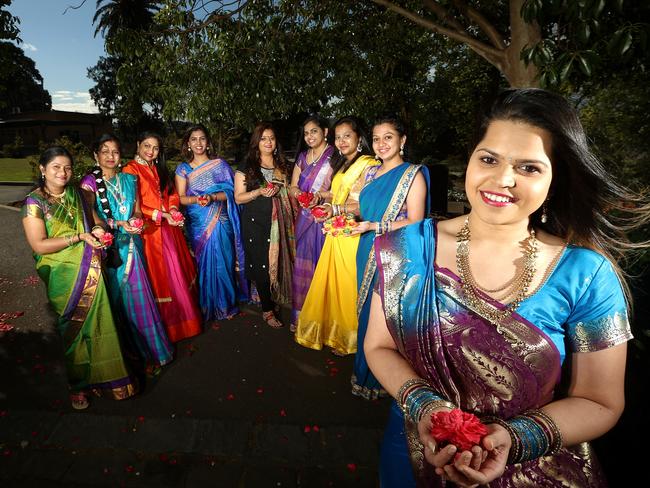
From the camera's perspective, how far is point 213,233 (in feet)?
13.9

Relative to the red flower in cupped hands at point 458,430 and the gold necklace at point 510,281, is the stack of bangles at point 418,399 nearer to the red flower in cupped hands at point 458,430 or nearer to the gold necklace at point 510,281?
the red flower in cupped hands at point 458,430

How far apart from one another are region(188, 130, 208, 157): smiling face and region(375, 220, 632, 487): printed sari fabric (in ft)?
11.4

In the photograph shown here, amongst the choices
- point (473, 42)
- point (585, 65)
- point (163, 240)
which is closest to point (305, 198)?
point (163, 240)

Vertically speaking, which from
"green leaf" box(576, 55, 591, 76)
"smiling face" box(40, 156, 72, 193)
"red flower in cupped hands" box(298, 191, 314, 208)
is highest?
"green leaf" box(576, 55, 591, 76)

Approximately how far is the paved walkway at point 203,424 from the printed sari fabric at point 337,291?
0.18 m

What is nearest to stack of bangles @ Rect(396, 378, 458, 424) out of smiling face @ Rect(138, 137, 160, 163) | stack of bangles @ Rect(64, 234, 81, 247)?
stack of bangles @ Rect(64, 234, 81, 247)

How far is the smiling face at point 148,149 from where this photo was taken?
3.72 metres

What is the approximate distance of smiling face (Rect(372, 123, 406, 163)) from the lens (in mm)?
2826

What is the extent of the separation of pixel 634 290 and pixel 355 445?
1788mm

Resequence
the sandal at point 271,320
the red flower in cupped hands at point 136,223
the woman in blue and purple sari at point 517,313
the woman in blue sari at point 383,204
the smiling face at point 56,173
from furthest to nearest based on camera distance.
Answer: the sandal at point 271,320 < the red flower in cupped hands at point 136,223 < the woman in blue sari at point 383,204 < the smiling face at point 56,173 < the woman in blue and purple sari at point 517,313

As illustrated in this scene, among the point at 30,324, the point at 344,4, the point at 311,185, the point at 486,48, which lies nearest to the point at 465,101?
the point at 344,4

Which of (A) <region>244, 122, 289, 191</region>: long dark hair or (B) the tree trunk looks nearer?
(B) the tree trunk

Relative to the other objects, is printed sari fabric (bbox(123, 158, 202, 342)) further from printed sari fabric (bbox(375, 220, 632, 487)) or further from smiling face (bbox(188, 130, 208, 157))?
printed sari fabric (bbox(375, 220, 632, 487))

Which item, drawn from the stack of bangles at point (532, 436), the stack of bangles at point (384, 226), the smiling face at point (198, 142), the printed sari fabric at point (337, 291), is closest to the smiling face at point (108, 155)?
the smiling face at point (198, 142)
